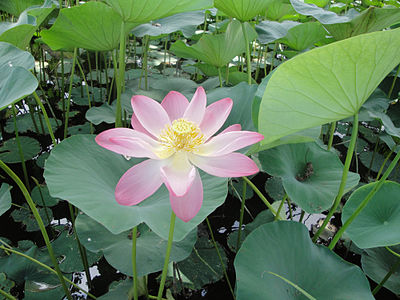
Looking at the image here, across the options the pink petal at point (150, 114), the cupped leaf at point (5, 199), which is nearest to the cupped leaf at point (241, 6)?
the pink petal at point (150, 114)

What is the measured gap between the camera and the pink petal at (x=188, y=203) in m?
0.41

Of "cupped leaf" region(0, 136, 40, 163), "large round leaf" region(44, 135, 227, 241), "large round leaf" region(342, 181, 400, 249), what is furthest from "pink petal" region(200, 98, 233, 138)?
"cupped leaf" region(0, 136, 40, 163)

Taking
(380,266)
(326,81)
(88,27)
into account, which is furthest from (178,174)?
(380,266)

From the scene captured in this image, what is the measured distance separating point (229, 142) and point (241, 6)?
648 mm

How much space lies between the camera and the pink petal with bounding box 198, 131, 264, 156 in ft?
1.51

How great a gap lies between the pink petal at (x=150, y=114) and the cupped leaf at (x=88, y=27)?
42cm

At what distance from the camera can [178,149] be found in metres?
0.52

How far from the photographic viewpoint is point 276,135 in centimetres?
54

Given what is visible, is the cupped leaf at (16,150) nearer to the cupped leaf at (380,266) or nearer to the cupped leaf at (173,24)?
the cupped leaf at (173,24)

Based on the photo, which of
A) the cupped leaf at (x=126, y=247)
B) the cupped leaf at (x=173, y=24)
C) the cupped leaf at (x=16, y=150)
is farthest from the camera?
the cupped leaf at (x=16, y=150)

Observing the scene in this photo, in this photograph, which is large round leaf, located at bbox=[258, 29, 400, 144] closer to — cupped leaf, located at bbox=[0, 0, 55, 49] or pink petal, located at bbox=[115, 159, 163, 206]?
pink petal, located at bbox=[115, 159, 163, 206]

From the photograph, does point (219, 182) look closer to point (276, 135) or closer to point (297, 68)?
point (276, 135)

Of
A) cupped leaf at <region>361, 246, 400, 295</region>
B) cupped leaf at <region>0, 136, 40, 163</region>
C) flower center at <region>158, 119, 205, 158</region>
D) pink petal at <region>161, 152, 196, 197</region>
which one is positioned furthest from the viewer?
cupped leaf at <region>0, 136, 40, 163</region>

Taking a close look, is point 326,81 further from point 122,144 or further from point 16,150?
point 16,150
